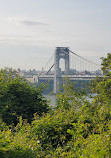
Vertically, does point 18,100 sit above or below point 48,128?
above

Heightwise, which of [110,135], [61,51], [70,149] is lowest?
[70,149]

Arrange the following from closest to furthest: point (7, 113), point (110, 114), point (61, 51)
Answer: point (110, 114)
point (7, 113)
point (61, 51)

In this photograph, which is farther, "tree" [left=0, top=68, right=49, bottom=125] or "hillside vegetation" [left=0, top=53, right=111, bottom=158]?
"tree" [left=0, top=68, right=49, bottom=125]

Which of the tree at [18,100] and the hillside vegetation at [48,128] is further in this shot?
the tree at [18,100]

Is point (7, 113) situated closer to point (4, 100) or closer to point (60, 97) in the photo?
point (4, 100)

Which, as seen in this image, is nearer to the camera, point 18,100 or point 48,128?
point 48,128

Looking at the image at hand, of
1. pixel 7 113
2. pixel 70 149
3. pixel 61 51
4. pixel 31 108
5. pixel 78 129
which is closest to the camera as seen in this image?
pixel 70 149

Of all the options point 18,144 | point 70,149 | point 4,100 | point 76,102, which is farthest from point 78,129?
point 4,100

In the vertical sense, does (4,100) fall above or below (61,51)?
below
